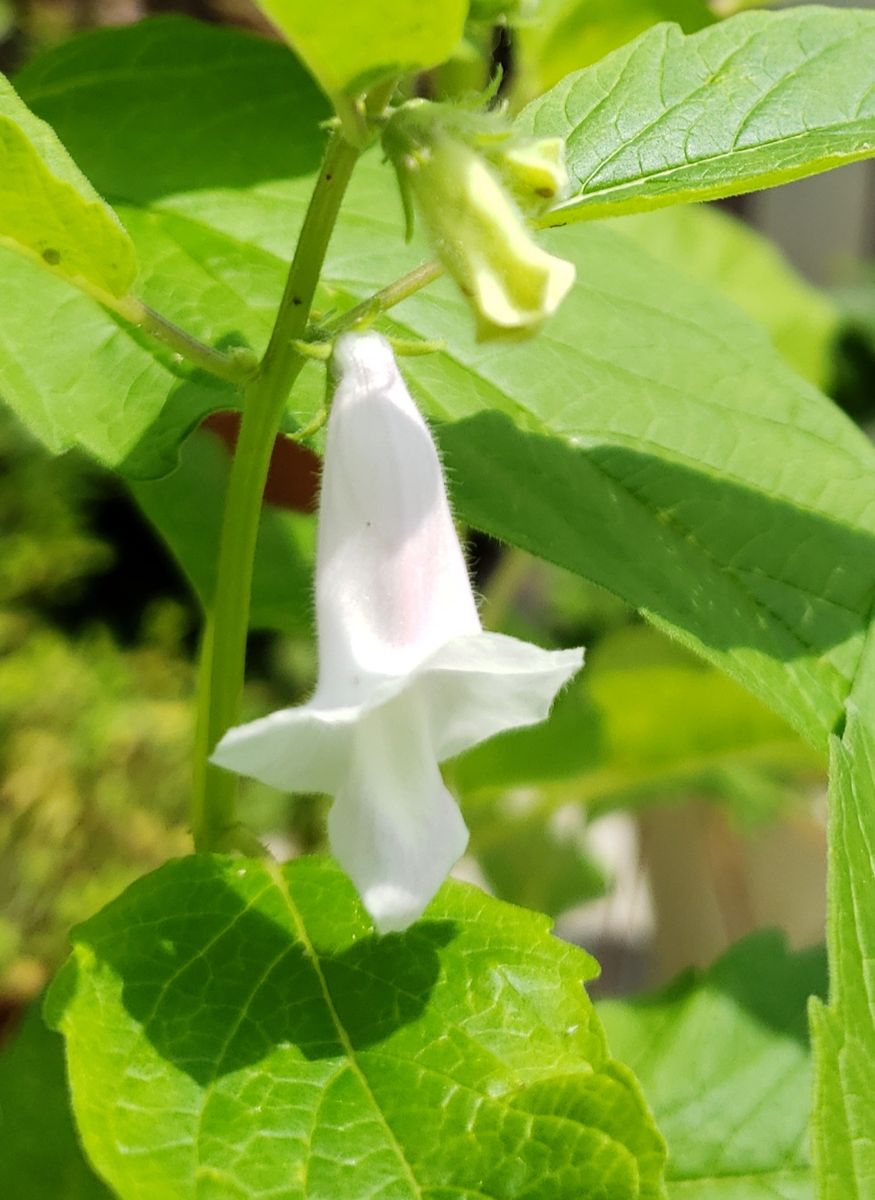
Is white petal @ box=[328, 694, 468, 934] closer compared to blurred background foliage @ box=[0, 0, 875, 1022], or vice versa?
white petal @ box=[328, 694, 468, 934]

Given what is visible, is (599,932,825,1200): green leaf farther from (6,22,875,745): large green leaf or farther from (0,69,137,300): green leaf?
(0,69,137,300): green leaf


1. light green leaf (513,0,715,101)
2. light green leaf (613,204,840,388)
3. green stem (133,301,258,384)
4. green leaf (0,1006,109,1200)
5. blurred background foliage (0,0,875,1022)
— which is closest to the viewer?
green stem (133,301,258,384)

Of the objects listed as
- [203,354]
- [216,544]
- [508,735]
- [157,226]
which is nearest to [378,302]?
[203,354]

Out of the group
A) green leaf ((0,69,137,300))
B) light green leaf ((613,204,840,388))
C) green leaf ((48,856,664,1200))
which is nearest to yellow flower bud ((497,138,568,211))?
green leaf ((0,69,137,300))

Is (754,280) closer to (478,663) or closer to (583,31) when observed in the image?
(583,31)

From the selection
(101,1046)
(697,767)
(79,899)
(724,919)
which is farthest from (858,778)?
(724,919)

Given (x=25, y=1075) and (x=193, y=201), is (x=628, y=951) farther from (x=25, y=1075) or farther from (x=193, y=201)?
(x=193, y=201)
